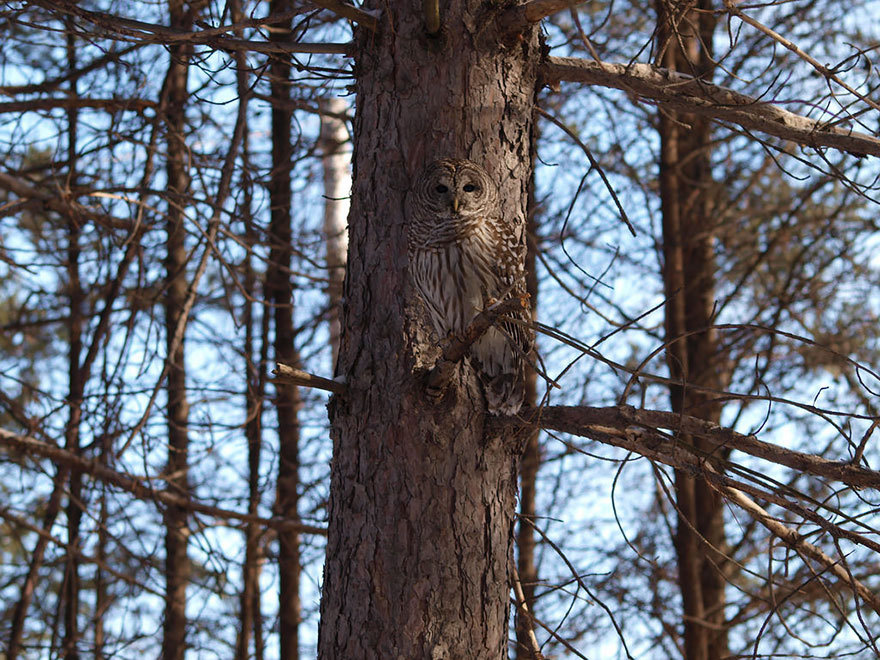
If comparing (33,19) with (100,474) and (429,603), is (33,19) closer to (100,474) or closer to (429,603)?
(100,474)

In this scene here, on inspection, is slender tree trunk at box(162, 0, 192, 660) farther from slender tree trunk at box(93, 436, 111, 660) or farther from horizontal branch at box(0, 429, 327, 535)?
horizontal branch at box(0, 429, 327, 535)

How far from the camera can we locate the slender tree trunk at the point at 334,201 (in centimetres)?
630

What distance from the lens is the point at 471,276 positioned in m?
3.08

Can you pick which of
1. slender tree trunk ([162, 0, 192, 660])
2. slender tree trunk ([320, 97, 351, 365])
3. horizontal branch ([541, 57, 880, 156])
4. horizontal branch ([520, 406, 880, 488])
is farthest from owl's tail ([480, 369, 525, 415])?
slender tree trunk ([162, 0, 192, 660])

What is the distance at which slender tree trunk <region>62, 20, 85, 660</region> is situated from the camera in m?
5.04

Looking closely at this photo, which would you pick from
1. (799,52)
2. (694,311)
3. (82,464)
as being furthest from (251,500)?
(799,52)

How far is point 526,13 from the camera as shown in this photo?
276 centimetres

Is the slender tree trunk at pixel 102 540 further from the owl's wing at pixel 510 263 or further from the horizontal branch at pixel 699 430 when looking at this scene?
the horizontal branch at pixel 699 430

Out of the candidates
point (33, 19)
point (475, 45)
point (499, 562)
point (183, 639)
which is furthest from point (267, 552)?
point (475, 45)

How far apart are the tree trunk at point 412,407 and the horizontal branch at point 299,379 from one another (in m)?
0.10

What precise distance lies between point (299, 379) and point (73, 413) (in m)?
3.58

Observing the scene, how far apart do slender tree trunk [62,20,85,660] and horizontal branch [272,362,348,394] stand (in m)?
2.44

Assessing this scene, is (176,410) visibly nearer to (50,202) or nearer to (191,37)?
(50,202)

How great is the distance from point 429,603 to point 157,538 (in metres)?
4.53
